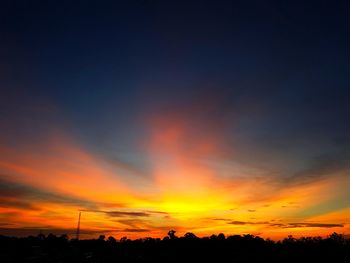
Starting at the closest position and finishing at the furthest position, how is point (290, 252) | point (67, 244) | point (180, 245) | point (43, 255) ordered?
point (43, 255)
point (290, 252)
point (180, 245)
point (67, 244)

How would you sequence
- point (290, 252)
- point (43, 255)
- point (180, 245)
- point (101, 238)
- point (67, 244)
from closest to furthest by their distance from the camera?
point (43, 255), point (290, 252), point (180, 245), point (67, 244), point (101, 238)

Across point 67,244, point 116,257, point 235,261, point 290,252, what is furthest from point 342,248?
point 67,244

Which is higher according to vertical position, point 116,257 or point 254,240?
point 254,240

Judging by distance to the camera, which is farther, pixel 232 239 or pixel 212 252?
pixel 232 239

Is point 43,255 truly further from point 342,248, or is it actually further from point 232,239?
point 342,248

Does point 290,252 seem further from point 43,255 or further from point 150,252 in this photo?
point 43,255

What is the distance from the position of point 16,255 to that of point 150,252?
133 feet

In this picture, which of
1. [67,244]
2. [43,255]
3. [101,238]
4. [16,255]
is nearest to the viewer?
[16,255]

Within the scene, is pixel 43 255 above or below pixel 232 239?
below

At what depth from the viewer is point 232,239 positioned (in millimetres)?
151250

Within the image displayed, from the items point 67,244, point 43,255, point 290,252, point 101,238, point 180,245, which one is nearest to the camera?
point 43,255

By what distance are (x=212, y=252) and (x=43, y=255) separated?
49004 millimetres

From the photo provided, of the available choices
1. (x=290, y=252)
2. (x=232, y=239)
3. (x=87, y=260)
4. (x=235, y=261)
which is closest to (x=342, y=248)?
(x=290, y=252)

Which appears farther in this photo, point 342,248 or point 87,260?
point 342,248
